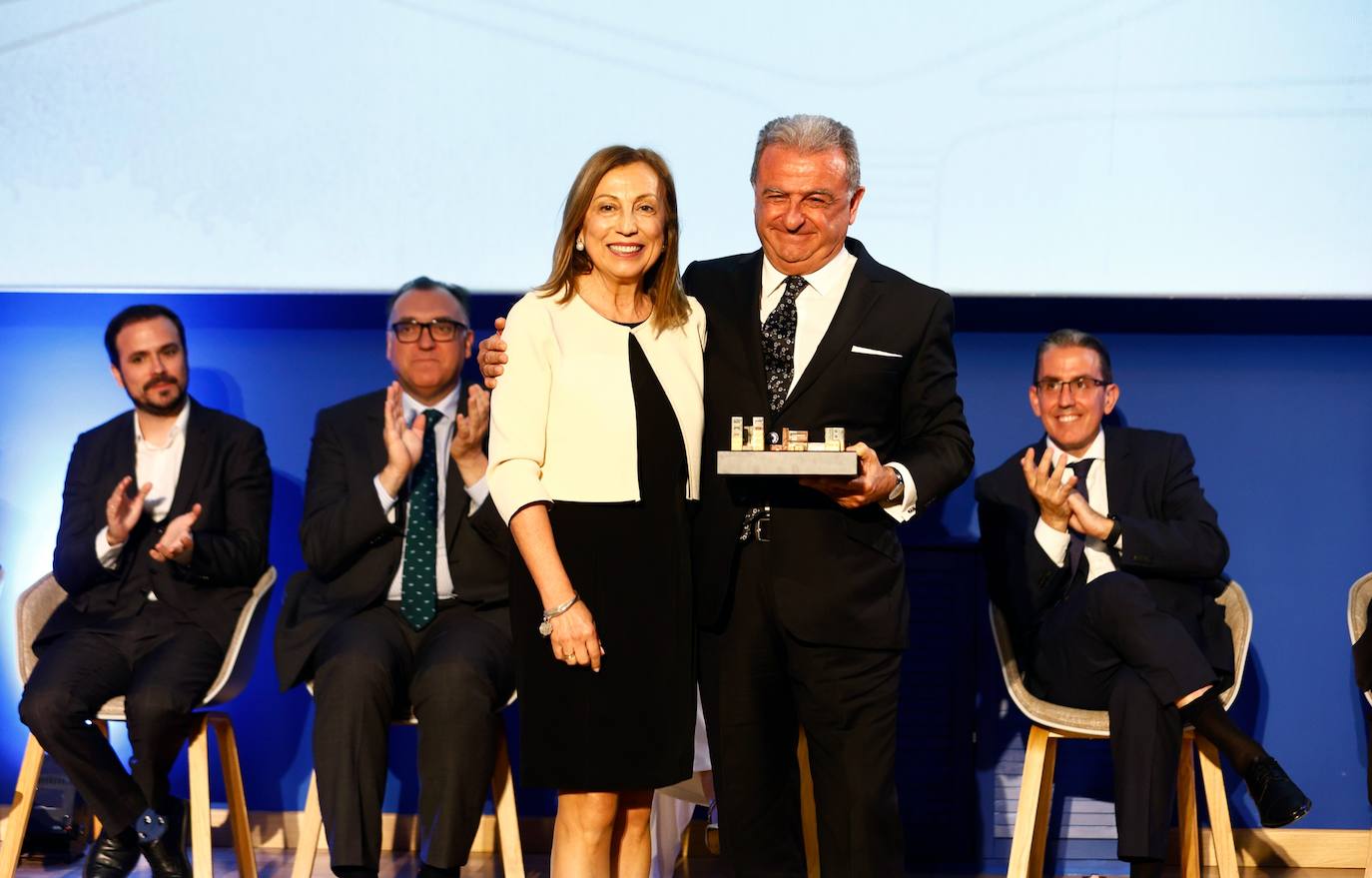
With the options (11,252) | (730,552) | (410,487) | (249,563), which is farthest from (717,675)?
(11,252)

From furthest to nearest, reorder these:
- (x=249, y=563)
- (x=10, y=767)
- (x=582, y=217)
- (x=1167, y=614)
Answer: (x=10, y=767) < (x=249, y=563) < (x=1167, y=614) < (x=582, y=217)

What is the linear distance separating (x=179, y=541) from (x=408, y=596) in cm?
57

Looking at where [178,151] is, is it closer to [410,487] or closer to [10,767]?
[410,487]

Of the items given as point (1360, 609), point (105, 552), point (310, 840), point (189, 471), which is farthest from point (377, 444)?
point (1360, 609)

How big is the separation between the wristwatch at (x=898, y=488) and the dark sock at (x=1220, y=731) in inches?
51.1

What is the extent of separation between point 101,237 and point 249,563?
112 centimetres

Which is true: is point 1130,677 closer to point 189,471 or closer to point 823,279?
point 823,279

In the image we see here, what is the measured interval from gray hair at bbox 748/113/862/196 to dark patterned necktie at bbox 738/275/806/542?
0.72 ft

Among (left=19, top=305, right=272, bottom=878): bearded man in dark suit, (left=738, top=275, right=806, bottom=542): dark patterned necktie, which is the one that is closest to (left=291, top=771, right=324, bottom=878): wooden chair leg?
(left=19, top=305, right=272, bottom=878): bearded man in dark suit

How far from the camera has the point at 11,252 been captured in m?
4.14

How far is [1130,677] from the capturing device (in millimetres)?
3391

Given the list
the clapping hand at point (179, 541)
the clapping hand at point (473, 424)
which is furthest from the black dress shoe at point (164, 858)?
the clapping hand at point (473, 424)

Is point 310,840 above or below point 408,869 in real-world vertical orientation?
above

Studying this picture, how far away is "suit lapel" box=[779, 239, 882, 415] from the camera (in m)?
2.58
